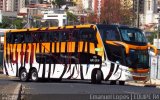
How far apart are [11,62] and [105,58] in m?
10.1

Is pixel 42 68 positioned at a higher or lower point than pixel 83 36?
lower

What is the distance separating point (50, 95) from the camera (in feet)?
72.2

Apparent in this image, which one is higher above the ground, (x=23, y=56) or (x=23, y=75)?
(x=23, y=56)

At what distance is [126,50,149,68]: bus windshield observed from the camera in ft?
113

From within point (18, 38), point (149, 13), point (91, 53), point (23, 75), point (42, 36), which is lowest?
point (23, 75)

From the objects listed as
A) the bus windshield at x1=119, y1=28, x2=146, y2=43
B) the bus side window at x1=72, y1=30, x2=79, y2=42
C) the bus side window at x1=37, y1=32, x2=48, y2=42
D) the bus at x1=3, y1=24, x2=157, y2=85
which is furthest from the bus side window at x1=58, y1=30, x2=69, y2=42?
the bus windshield at x1=119, y1=28, x2=146, y2=43

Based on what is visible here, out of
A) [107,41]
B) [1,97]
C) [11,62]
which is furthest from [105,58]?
[1,97]

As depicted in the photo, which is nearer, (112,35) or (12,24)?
(112,35)

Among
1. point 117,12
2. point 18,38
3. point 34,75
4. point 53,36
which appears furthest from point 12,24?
point 53,36

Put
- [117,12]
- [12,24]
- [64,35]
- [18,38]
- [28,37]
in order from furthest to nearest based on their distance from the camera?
[12,24] < [117,12] < [18,38] < [28,37] < [64,35]

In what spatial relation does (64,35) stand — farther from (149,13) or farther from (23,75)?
(149,13)

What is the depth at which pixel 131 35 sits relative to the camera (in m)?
34.7

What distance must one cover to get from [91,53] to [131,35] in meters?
2.77

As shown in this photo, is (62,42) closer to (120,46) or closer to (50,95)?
(120,46)
